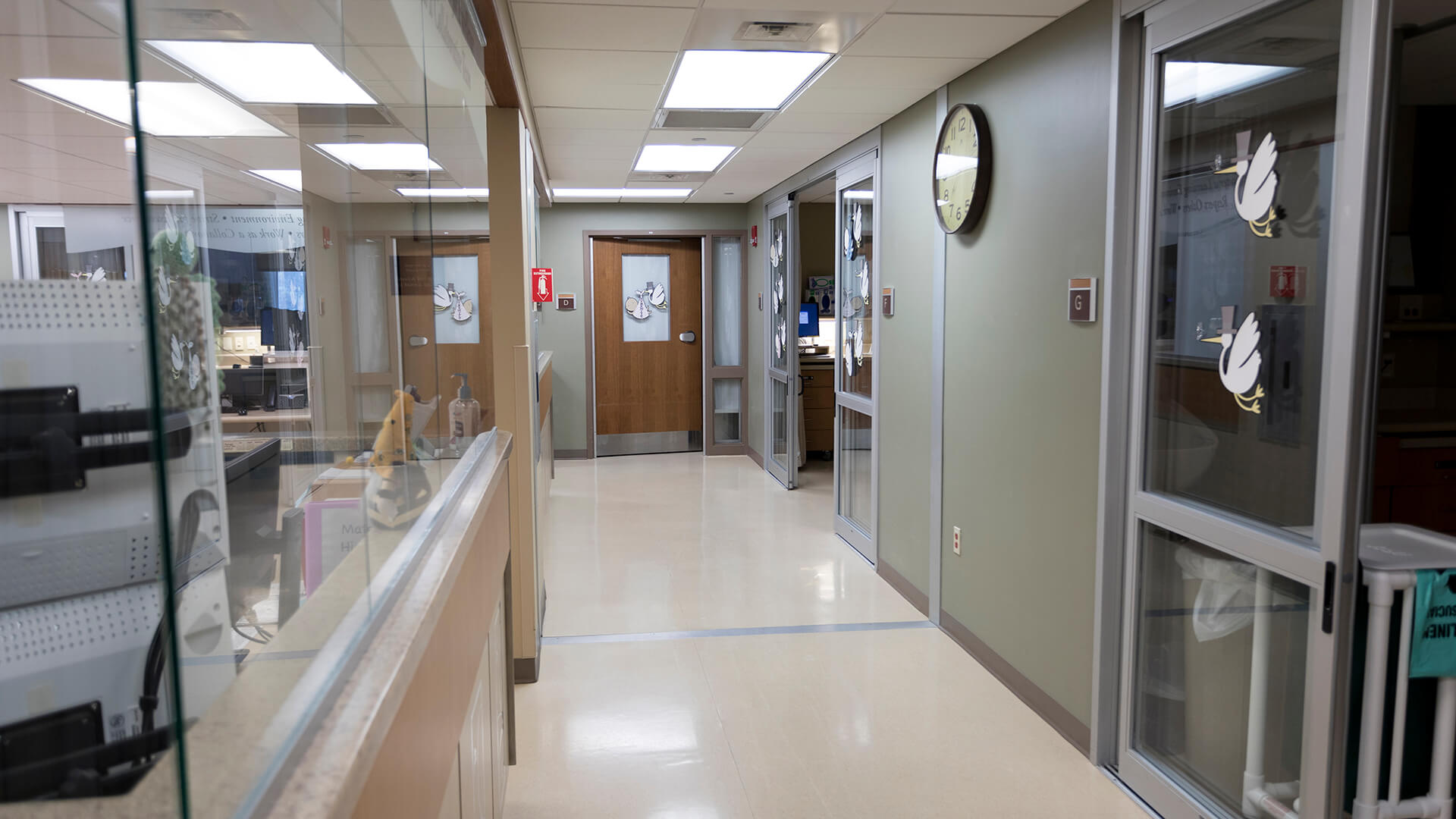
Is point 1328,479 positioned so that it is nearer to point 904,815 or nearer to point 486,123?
point 904,815

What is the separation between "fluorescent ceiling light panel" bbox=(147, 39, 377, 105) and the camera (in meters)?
0.99

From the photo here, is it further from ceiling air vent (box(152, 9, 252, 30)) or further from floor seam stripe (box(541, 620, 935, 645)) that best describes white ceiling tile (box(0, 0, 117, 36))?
floor seam stripe (box(541, 620, 935, 645))

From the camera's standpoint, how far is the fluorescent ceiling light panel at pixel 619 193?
7746 millimetres

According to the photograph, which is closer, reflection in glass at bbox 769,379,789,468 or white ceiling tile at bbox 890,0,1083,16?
white ceiling tile at bbox 890,0,1083,16

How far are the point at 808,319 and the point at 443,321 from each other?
6.36m

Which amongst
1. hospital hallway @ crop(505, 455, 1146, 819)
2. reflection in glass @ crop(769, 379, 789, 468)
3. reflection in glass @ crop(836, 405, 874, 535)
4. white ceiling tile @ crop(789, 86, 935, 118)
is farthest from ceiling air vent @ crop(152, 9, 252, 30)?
reflection in glass @ crop(769, 379, 789, 468)

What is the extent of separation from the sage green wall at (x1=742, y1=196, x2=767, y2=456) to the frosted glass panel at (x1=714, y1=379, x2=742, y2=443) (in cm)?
11

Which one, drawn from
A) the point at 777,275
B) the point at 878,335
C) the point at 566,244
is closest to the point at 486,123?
the point at 878,335

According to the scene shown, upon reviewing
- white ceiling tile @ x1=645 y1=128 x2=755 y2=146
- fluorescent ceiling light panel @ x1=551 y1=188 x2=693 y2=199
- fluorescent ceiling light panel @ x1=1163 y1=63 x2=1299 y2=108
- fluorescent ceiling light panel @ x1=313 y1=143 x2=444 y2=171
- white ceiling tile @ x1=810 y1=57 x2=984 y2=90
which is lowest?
fluorescent ceiling light panel @ x1=313 y1=143 x2=444 y2=171

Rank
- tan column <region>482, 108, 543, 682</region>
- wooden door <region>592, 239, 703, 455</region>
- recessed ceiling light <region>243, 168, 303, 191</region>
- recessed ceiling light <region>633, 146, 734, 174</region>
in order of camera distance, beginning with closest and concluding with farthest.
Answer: recessed ceiling light <region>243, 168, 303, 191</region>, tan column <region>482, 108, 543, 682</region>, recessed ceiling light <region>633, 146, 734, 174</region>, wooden door <region>592, 239, 703, 455</region>

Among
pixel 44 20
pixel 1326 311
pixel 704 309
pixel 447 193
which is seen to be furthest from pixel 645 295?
pixel 44 20

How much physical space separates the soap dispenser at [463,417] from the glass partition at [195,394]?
348 millimetres

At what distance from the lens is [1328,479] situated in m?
2.06

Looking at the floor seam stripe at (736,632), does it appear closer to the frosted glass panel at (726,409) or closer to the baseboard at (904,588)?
the baseboard at (904,588)
